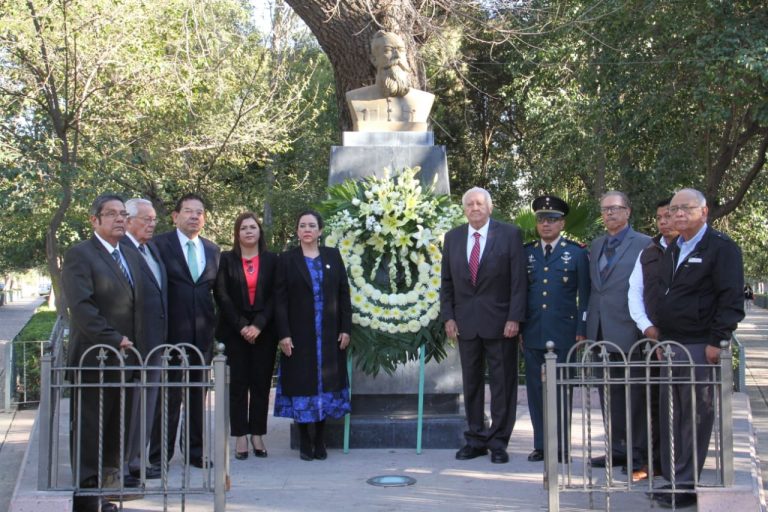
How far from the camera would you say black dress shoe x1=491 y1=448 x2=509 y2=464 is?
7.24 metres

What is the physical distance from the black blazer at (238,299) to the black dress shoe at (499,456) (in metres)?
2.09

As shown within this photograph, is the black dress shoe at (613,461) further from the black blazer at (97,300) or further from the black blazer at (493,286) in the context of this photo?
the black blazer at (97,300)

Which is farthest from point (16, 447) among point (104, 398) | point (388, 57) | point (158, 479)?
point (388, 57)

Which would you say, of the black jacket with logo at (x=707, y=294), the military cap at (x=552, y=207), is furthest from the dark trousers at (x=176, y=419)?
the black jacket with logo at (x=707, y=294)

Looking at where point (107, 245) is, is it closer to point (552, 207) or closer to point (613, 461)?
point (552, 207)

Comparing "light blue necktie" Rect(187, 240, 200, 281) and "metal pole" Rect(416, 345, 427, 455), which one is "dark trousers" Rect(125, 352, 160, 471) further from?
"metal pole" Rect(416, 345, 427, 455)

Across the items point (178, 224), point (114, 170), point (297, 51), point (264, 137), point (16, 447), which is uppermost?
point (297, 51)

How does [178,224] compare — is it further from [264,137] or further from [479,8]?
[264,137]

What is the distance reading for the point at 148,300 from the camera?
6.80 meters

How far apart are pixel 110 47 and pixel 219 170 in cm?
816

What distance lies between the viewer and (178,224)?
7441mm

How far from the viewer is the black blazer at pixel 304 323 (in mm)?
7453

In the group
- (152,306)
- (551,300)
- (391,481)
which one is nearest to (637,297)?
(551,300)

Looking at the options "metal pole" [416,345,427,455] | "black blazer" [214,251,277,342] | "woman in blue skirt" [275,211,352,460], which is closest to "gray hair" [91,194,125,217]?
"black blazer" [214,251,277,342]
